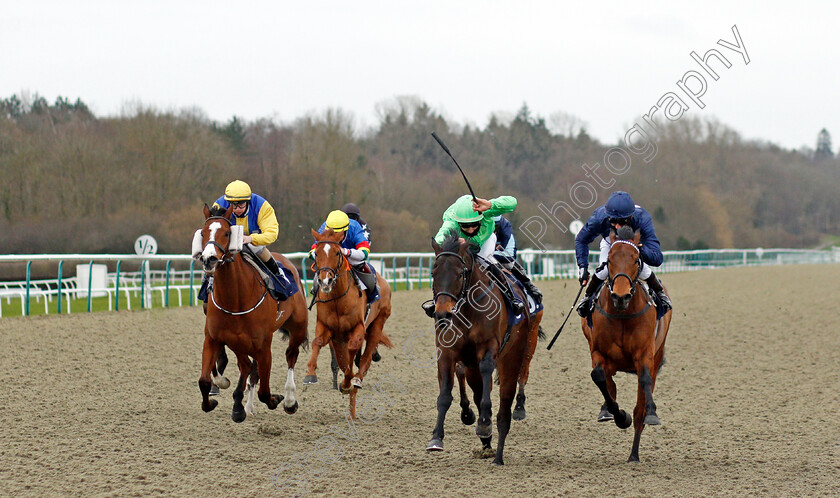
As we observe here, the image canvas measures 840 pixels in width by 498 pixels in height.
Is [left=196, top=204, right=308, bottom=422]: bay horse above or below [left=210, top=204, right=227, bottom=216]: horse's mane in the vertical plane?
below

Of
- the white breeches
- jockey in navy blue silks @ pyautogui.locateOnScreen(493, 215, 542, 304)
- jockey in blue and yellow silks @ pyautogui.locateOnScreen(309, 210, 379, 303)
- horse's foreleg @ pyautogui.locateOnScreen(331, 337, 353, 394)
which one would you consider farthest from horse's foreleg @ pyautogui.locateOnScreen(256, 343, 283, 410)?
the white breeches

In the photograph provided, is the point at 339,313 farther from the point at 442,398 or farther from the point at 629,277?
the point at 629,277

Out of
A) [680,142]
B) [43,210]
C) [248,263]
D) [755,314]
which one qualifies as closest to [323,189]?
[43,210]

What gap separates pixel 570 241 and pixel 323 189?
53.5 feet

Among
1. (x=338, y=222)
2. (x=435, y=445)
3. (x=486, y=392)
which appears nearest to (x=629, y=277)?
(x=486, y=392)

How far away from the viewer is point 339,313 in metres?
7.98

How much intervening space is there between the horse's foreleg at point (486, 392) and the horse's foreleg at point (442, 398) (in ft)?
0.72

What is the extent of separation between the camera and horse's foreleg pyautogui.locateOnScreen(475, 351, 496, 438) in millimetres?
5887

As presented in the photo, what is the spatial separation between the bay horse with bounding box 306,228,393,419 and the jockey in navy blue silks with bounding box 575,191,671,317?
211 cm

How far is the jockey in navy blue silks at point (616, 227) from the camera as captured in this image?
6.46 metres

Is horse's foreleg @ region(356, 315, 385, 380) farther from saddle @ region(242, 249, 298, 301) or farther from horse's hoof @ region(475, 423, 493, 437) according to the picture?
horse's hoof @ region(475, 423, 493, 437)

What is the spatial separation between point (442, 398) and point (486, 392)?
0.32 m

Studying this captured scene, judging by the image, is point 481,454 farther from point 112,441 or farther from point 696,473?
point 112,441

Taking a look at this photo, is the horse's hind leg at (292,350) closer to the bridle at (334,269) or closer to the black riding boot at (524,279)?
the bridle at (334,269)
